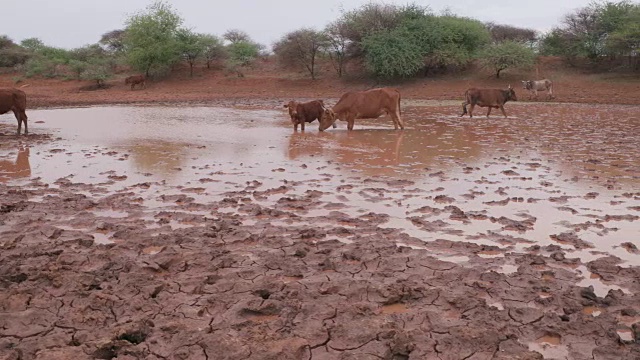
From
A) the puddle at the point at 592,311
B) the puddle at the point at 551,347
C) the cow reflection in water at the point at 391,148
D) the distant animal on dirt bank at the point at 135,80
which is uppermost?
the distant animal on dirt bank at the point at 135,80

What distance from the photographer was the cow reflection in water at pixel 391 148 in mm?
9250

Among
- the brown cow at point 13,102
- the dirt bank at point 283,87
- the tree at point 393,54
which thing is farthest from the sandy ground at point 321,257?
the tree at point 393,54

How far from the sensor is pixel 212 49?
136ft

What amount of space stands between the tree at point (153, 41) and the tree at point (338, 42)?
10.7m

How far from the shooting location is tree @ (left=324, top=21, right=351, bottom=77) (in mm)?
37500

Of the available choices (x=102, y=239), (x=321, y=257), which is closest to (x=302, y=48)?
(x=102, y=239)

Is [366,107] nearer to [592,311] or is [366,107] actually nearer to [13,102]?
[13,102]

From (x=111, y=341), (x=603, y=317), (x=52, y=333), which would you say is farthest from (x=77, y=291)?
(x=603, y=317)

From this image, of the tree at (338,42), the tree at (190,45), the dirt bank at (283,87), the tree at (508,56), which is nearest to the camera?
the dirt bank at (283,87)

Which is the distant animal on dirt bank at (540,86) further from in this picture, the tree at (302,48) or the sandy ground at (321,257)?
the sandy ground at (321,257)

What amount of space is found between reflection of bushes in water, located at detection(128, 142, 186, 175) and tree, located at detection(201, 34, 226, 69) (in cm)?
3073

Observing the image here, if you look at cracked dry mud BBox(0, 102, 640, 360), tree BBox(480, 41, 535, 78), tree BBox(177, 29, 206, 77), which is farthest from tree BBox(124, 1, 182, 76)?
cracked dry mud BBox(0, 102, 640, 360)

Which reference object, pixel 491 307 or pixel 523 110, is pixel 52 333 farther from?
pixel 523 110

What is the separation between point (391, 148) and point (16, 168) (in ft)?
22.7
